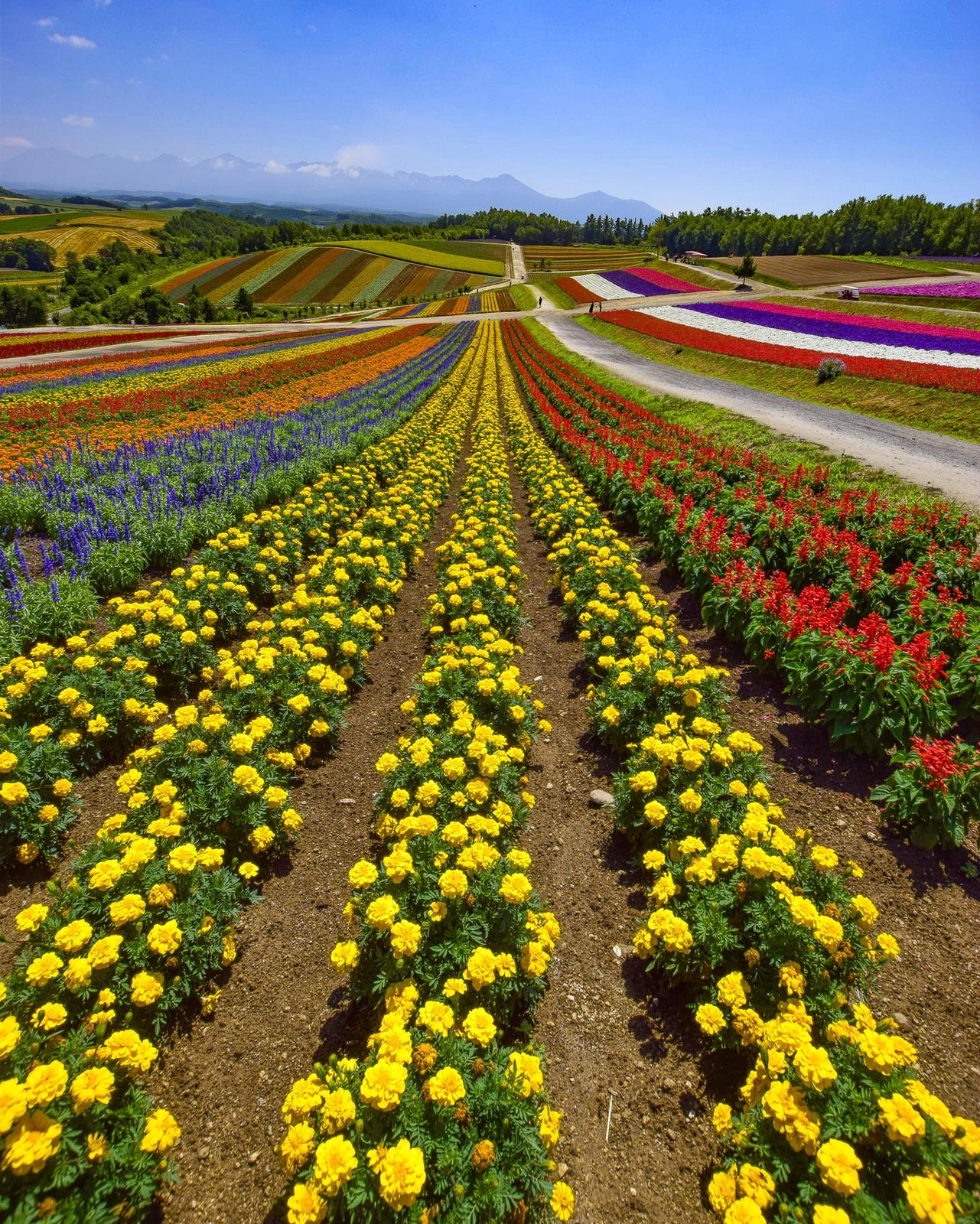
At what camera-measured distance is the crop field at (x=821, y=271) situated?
2709 inches

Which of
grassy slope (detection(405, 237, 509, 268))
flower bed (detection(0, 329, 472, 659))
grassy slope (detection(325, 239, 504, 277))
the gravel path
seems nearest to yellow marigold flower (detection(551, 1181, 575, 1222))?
flower bed (detection(0, 329, 472, 659))

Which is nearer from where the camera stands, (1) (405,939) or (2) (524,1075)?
(2) (524,1075)

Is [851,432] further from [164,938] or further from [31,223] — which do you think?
[31,223]

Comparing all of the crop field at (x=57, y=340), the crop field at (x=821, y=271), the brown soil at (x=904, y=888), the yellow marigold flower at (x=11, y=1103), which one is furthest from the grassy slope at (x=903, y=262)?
the yellow marigold flower at (x=11, y=1103)

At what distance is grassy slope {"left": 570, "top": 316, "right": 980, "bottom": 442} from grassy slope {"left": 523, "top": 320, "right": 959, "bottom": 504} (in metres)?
5.52

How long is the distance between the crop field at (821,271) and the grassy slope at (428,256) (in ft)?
147

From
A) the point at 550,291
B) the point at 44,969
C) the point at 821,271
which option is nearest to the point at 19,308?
the point at 550,291

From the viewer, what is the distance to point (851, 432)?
747 inches

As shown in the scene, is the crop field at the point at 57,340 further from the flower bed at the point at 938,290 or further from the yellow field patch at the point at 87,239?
the yellow field patch at the point at 87,239

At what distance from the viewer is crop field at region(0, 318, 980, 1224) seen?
282 centimetres

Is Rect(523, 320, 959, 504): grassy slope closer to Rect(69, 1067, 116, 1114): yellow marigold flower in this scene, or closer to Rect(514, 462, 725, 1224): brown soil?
Rect(514, 462, 725, 1224): brown soil

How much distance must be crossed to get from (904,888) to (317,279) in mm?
105776

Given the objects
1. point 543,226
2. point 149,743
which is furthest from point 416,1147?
point 543,226

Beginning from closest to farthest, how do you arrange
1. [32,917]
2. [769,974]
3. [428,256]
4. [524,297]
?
1. [32,917]
2. [769,974]
3. [524,297]
4. [428,256]
